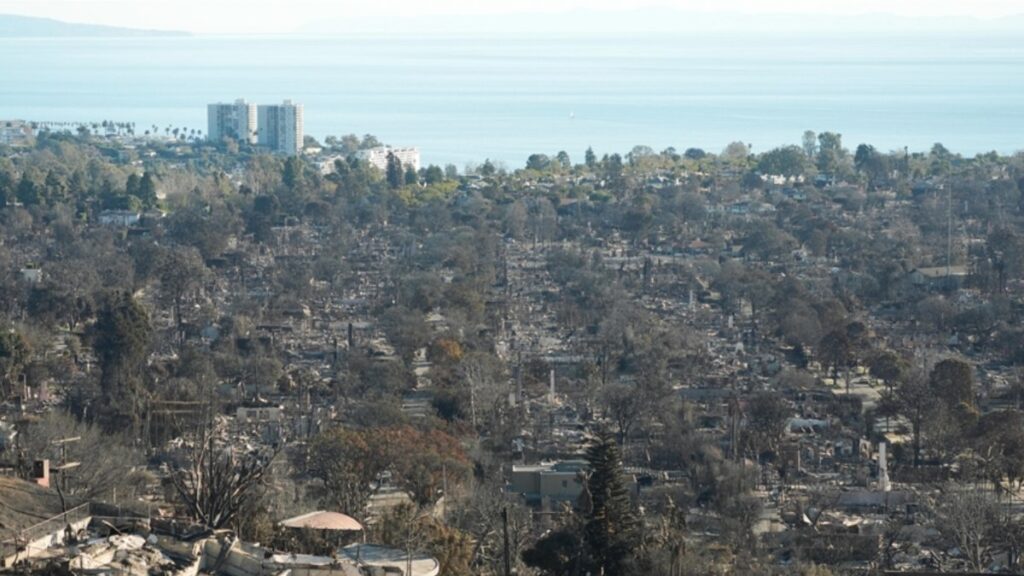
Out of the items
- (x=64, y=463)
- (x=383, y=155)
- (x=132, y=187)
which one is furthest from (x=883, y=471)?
(x=383, y=155)

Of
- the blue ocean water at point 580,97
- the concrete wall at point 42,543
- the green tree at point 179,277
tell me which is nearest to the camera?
the concrete wall at point 42,543

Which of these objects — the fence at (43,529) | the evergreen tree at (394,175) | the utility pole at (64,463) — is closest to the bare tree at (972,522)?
the utility pole at (64,463)

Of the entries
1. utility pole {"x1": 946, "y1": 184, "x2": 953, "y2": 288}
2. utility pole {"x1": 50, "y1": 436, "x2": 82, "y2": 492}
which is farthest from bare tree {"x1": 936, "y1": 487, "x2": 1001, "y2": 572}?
utility pole {"x1": 946, "y1": 184, "x2": 953, "y2": 288}

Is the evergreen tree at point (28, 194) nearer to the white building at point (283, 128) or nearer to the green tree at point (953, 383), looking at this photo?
the white building at point (283, 128)

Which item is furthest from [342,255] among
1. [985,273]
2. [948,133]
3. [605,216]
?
[948,133]

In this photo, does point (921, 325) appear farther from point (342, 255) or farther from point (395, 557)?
point (395, 557)

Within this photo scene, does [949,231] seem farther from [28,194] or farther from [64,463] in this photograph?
[64,463]
